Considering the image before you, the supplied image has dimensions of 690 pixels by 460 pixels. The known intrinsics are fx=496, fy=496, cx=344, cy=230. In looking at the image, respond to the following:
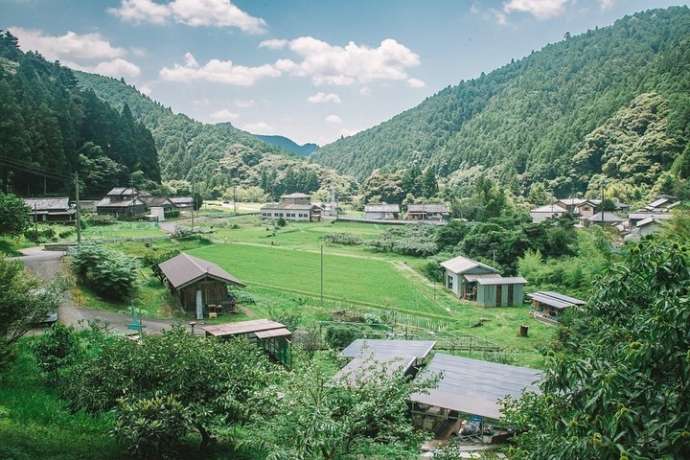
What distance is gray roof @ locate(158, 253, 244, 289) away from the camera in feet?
74.9

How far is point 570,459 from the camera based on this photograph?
4.11 meters

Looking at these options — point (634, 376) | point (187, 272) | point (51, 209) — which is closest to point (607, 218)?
point (187, 272)

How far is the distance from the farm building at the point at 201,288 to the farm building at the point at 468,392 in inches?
451

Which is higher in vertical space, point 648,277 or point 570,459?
point 648,277

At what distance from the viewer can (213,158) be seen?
132000 mm

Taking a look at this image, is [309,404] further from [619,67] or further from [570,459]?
[619,67]

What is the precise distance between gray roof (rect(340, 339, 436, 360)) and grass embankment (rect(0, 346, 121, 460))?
7.57m

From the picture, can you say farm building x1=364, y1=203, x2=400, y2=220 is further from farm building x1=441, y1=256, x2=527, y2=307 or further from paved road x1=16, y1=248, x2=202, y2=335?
paved road x1=16, y1=248, x2=202, y2=335

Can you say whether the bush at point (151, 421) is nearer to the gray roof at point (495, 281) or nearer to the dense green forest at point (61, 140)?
the gray roof at point (495, 281)

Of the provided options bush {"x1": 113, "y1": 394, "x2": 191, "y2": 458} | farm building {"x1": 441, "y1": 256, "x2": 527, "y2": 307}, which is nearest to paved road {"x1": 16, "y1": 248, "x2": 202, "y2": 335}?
bush {"x1": 113, "y1": 394, "x2": 191, "y2": 458}

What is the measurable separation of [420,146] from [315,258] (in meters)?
142

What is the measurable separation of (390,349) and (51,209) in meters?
39.9

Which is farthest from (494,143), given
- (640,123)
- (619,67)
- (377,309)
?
(377,309)

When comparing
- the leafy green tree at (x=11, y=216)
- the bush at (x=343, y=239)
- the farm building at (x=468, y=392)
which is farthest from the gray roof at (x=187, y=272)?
the bush at (x=343, y=239)
